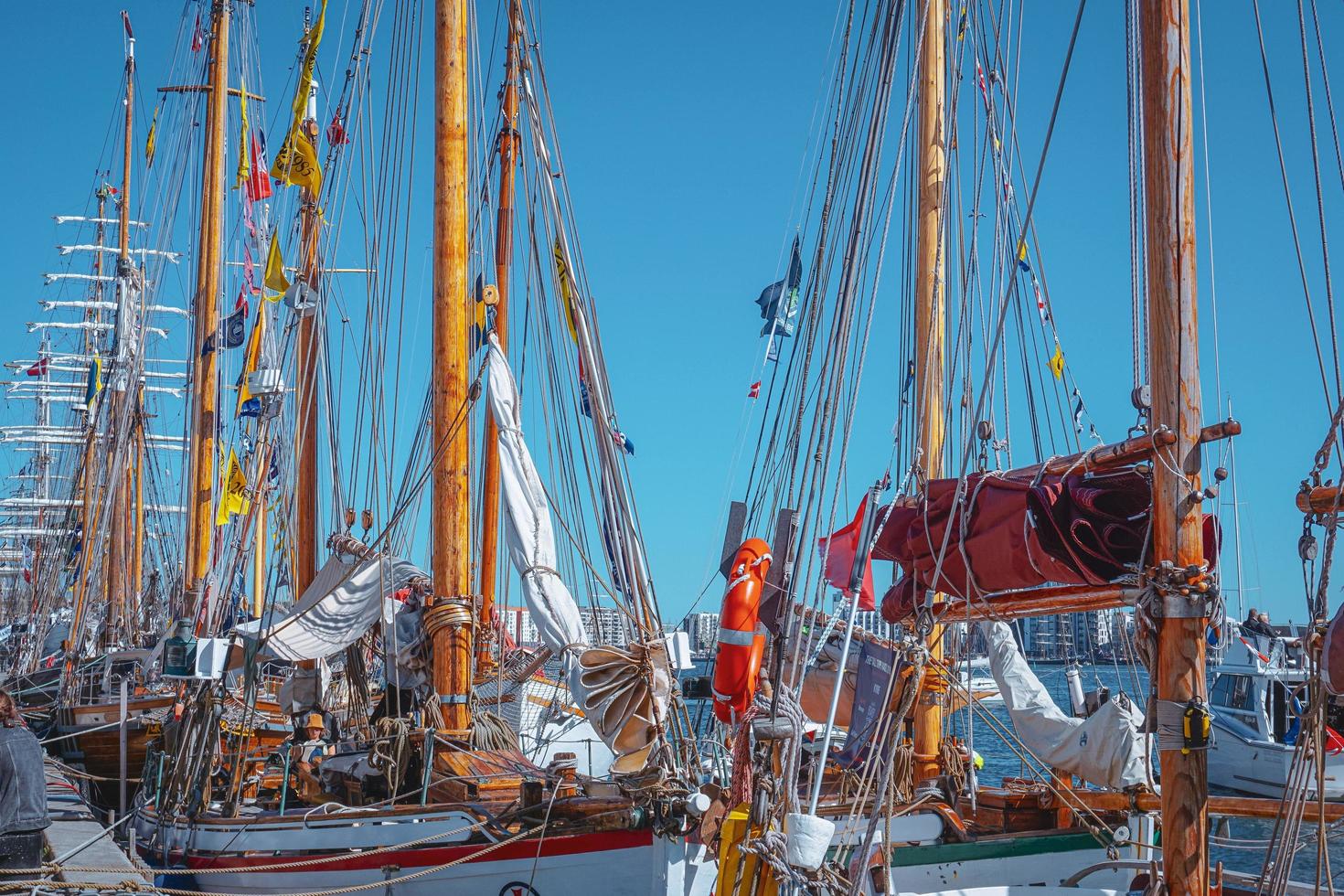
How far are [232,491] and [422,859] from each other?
12.3 metres

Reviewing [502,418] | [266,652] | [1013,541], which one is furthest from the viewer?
[266,652]

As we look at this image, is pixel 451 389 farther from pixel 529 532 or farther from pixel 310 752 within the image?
pixel 310 752

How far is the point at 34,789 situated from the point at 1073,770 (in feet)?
28.2

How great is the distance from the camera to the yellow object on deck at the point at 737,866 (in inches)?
297

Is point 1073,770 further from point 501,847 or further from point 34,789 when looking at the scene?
point 34,789

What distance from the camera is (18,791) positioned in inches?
354

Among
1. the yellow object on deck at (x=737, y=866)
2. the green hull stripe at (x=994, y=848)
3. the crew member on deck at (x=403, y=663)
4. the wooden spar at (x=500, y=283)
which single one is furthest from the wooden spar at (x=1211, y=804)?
the wooden spar at (x=500, y=283)

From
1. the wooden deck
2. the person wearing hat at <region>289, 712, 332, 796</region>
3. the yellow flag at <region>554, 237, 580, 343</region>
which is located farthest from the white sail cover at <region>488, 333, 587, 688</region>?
the wooden deck

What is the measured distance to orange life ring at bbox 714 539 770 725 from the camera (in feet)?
27.7

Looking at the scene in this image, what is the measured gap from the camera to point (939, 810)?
11.5 meters

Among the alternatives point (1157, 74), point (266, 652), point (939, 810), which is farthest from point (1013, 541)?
point (266, 652)

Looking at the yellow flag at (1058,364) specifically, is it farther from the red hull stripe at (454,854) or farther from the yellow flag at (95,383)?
the yellow flag at (95,383)

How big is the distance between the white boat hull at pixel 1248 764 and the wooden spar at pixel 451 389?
970 inches

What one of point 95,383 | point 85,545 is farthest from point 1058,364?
point 95,383
